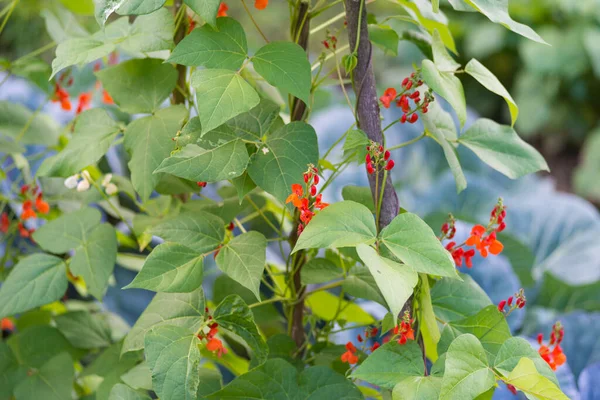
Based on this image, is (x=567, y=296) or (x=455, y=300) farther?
(x=567, y=296)

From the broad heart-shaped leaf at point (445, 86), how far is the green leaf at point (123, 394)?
464 millimetres

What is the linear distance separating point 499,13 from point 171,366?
0.48 meters

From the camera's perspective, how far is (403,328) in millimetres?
662

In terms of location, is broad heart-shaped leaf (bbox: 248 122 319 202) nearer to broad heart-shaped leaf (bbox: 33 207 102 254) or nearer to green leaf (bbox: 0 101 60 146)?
broad heart-shaped leaf (bbox: 33 207 102 254)

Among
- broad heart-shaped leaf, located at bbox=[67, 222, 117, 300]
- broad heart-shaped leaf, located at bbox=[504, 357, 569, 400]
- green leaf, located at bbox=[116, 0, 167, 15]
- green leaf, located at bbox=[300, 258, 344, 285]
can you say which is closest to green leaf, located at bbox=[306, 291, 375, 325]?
green leaf, located at bbox=[300, 258, 344, 285]

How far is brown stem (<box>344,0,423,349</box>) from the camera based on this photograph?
0.72m

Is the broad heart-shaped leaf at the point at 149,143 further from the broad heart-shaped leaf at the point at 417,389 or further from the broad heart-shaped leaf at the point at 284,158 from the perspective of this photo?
the broad heart-shaped leaf at the point at 417,389

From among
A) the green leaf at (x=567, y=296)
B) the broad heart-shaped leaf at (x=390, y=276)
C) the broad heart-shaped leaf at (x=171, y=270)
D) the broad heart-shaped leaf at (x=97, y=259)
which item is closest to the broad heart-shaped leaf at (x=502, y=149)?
the broad heart-shaped leaf at (x=390, y=276)

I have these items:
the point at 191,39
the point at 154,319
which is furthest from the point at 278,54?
the point at 154,319

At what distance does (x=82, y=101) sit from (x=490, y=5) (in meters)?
0.74

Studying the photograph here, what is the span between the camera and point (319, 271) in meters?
0.78

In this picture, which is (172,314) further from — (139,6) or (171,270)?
(139,6)

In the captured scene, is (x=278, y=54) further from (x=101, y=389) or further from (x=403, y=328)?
(x=101, y=389)

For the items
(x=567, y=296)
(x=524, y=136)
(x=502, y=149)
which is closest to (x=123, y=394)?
(x=502, y=149)
